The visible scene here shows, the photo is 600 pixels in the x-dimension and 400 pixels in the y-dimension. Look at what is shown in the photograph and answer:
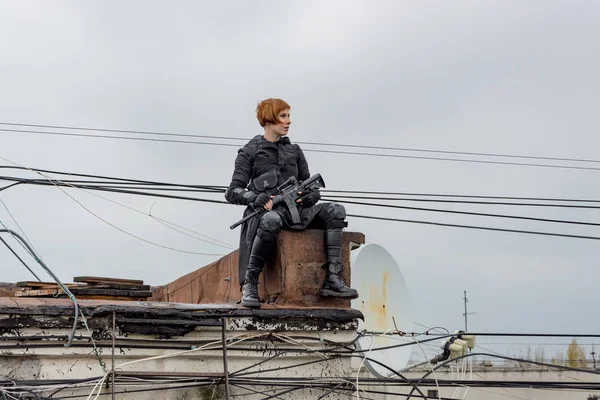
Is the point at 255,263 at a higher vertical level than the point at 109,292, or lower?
higher

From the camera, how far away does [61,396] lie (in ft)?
22.2

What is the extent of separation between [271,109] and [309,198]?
0.96 meters

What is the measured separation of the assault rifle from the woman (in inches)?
1.6

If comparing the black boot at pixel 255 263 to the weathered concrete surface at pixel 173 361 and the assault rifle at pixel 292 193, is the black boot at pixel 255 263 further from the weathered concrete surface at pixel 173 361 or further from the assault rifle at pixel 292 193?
the weathered concrete surface at pixel 173 361

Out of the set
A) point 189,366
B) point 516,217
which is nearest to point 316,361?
point 189,366

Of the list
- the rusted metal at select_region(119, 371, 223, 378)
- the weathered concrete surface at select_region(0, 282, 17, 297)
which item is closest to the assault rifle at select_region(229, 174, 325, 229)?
the rusted metal at select_region(119, 371, 223, 378)

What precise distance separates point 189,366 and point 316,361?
1.19 meters

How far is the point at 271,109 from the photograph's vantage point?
8.47 m

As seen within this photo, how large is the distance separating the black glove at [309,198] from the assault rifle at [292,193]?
0.13 ft

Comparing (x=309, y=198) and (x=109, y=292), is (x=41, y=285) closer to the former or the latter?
(x=109, y=292)

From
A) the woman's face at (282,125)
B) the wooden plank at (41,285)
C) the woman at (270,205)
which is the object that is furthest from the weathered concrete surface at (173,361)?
the wooden plank at (41,285)

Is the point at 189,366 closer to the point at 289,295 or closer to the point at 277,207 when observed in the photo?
the point at 289,295

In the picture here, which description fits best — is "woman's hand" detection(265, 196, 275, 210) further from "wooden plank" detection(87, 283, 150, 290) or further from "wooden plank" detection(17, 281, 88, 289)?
"wooden plank" detection(17, 281, 88, 289)

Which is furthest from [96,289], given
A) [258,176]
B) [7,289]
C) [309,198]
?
[7,289]
